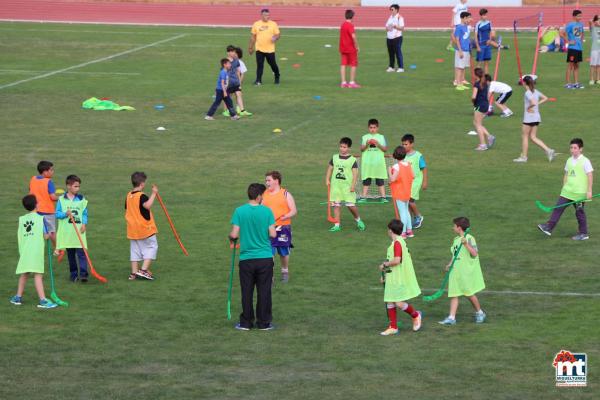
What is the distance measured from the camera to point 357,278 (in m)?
17.1

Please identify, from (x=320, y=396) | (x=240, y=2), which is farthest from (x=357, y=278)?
(x=240, y=2)

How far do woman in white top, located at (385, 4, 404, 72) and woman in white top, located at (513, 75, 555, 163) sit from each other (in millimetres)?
12386

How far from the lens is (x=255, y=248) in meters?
14.5

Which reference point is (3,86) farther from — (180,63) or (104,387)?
(104,387)

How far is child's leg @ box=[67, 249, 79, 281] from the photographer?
1708 cm

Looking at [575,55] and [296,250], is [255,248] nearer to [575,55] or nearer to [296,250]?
[296,250]

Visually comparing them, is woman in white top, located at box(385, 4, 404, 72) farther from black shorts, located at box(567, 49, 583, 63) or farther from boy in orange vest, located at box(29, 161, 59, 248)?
boy in orange vest, located at box(29, 161, 59, 248)

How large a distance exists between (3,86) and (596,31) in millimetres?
18900

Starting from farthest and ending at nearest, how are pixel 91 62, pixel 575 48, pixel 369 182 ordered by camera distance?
1. pixel 91 62
2. pixel 575 48
3. pixel 369 182

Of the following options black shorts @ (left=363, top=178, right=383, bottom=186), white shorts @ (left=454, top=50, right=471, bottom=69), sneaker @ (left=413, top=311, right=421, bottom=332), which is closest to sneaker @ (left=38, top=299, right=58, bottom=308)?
sneaker @ (left=413, top=311, right=421, bottom=332)

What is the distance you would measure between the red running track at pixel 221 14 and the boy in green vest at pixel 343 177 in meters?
30.0

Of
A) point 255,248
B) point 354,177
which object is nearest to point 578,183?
point 354,177

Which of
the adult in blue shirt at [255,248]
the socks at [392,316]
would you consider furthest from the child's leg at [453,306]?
the adult in blue shirt at [255,248]

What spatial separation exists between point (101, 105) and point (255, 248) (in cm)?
1899
